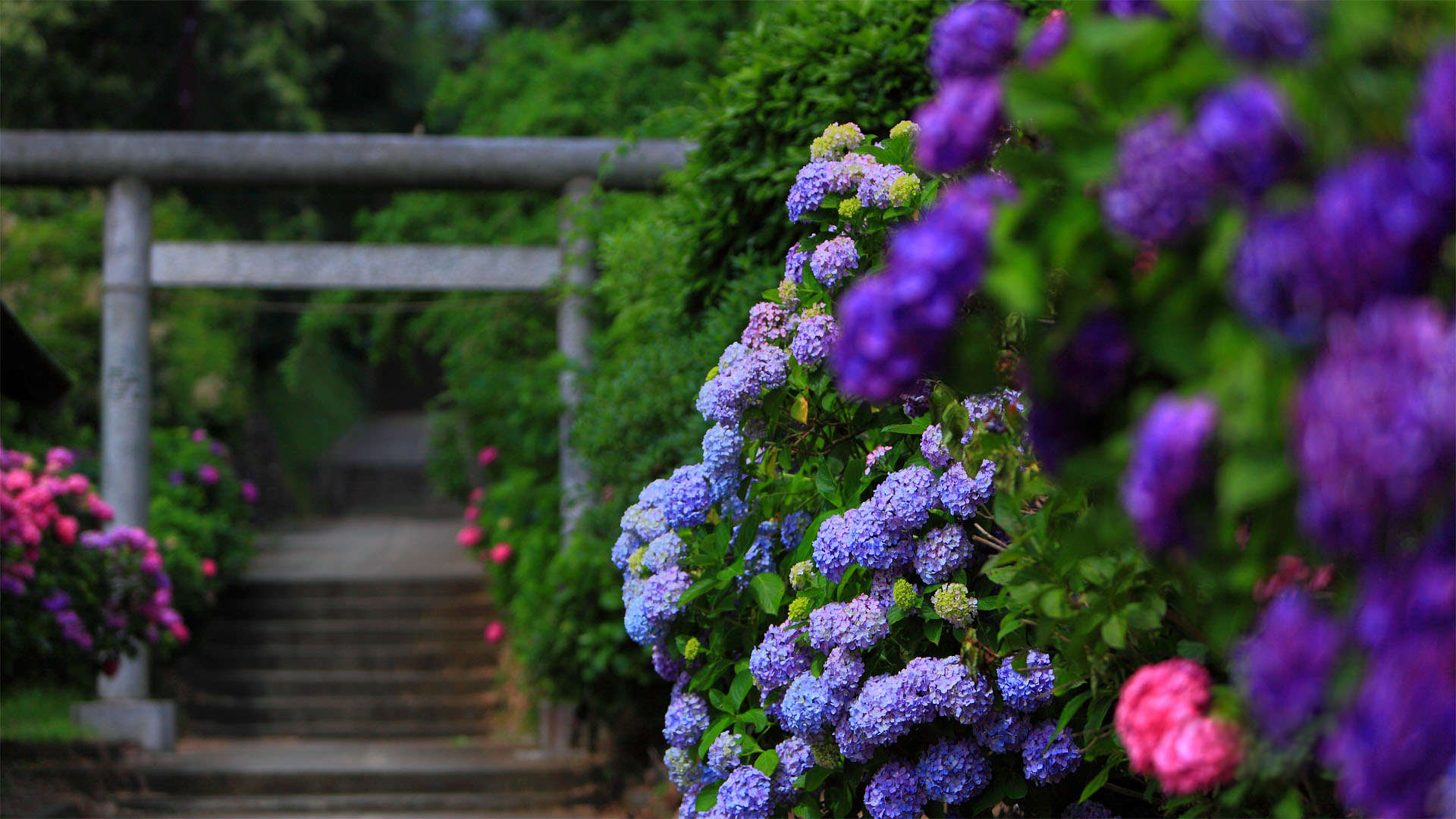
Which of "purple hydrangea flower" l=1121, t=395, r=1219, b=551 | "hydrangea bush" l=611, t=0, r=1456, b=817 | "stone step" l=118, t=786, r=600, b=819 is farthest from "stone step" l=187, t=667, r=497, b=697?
"purple hydrangea flower" l=1121, t=395, r=1219, b=551

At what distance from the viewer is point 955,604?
2.34m

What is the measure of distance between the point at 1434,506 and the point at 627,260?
13.9ft

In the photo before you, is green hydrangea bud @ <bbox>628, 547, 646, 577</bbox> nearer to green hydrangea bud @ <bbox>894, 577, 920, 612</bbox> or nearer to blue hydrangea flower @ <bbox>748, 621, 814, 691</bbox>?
blue hydrangea flower @ <bbox>748, 621, 814, 691</bbox>

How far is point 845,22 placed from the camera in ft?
13.0

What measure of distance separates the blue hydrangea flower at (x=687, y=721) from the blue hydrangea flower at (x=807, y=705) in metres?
0.37

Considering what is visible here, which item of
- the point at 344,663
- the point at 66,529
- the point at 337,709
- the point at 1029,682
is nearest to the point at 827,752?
the point at 1029,682

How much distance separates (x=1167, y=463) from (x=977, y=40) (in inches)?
17.4

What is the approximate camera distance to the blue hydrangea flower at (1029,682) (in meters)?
2.29

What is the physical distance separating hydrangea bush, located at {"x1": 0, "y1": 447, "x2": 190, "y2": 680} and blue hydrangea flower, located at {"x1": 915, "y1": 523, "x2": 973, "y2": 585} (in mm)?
4362

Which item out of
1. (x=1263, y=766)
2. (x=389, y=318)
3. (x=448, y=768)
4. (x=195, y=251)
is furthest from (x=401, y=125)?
(x=1263, y=766)

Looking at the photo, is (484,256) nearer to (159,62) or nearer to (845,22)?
(845,22)

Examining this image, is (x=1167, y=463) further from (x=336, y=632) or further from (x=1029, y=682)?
(x=336, y=632)

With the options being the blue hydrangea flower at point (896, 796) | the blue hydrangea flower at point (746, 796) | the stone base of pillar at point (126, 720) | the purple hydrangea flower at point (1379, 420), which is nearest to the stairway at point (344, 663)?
the stone base of pillar at point (126, 720)

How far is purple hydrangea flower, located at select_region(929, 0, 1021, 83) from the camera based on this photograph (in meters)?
1.16
